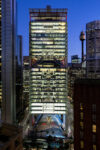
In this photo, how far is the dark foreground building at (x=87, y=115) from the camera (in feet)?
77.2

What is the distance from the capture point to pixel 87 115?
2430 cm

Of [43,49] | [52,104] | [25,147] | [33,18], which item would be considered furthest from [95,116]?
[33,18]

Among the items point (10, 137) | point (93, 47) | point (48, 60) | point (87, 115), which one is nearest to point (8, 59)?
point (48, 60)

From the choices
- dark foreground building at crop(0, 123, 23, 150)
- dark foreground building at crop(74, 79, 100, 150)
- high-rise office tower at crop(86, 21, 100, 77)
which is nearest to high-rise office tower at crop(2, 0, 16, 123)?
high-rise office tower at crop(86, 21, 100, 77)

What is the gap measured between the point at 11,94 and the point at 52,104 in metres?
18.7

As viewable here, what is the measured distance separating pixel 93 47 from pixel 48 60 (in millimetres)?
31565

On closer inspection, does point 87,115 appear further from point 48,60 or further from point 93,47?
point 93,47

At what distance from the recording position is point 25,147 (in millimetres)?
38438

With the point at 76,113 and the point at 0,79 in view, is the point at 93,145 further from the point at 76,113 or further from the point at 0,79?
the point at 0,79

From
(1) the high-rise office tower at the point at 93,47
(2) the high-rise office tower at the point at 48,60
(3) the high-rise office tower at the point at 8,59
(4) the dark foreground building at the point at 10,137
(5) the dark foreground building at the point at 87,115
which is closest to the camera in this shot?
(4) the dark foreground building at the point at 10,137

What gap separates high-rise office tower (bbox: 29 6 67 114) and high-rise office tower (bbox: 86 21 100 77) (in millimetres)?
17019

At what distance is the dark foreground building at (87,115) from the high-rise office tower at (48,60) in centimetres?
3810

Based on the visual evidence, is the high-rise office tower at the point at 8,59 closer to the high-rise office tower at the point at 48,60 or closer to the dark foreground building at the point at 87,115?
the high-rise office tower at the point at 48,60

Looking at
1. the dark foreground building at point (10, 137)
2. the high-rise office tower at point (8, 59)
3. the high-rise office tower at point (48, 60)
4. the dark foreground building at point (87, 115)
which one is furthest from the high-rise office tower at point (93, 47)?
the dark foreground building at point (10, 137)
